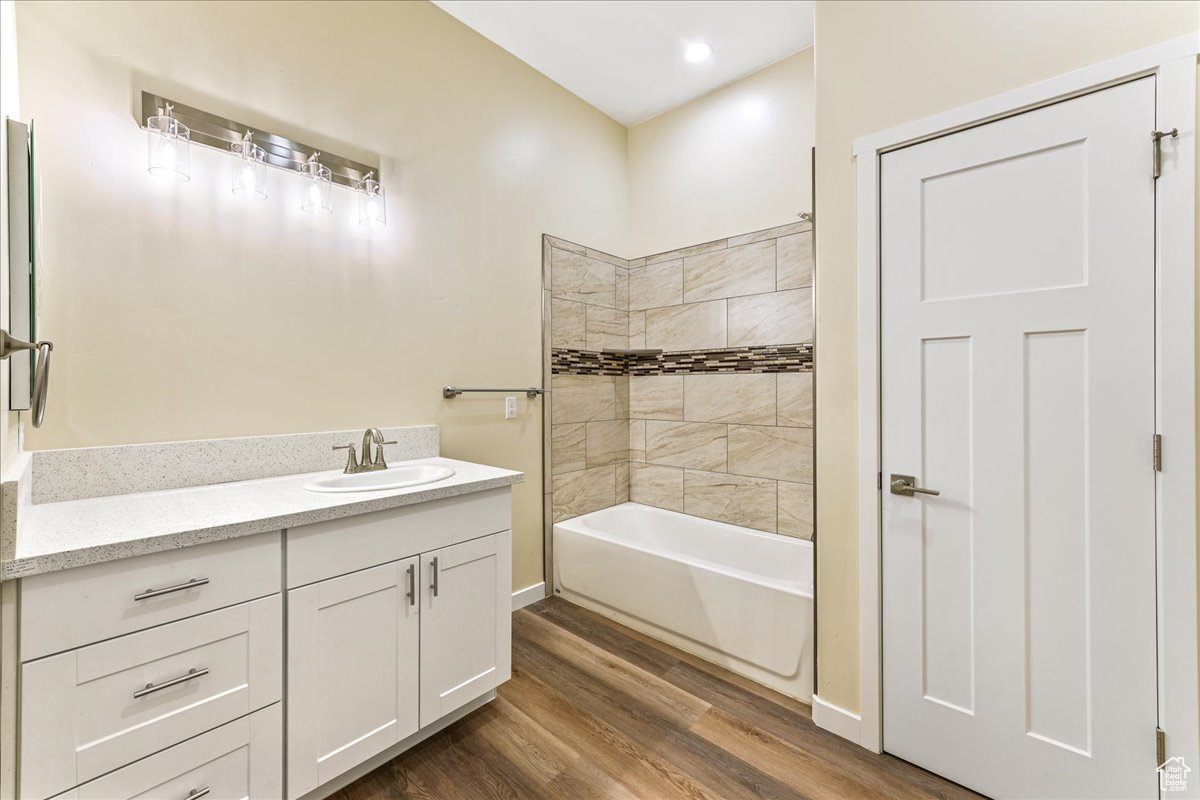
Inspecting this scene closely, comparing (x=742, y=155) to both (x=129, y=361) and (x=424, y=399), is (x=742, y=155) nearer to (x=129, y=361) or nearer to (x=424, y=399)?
(x=424, y=399)

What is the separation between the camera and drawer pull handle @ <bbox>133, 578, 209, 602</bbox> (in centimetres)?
114

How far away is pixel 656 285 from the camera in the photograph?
10.8ft

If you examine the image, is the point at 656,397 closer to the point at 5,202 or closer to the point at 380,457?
the point at 380,457

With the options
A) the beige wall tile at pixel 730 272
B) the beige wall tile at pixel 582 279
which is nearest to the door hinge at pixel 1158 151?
the beige wall tile at pixel 730 272

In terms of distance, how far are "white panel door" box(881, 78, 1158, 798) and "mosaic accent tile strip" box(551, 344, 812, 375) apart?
3.43ft

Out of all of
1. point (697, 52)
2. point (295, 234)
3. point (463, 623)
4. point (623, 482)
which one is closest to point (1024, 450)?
point (463, 623)

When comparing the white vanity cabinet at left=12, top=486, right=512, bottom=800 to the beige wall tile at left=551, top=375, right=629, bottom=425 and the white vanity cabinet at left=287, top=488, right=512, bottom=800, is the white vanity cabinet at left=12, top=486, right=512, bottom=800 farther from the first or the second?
the beige wall tile at left=551, top=375, right=629, bottom=425

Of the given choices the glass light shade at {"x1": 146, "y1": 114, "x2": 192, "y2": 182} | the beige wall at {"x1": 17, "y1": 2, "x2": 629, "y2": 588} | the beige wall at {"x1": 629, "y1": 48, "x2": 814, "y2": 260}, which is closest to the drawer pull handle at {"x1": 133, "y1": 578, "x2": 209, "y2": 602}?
the beige wall at {"x1": 17, "y1": 2, "x2": 629, "y2": 588}

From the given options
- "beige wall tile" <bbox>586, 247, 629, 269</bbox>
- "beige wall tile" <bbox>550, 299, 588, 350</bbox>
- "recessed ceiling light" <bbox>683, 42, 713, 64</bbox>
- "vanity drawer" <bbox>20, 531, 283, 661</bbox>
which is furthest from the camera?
"beige wall tile" <bbox>586, 247, 629, 269</bbox>

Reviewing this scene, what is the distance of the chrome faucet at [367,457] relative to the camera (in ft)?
6.32

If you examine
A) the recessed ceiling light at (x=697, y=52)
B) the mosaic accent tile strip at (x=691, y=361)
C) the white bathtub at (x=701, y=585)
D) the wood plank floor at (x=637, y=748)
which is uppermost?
the recessed ceiling light at (x=697, y=52)

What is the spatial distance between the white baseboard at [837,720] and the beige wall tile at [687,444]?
1.34 meters

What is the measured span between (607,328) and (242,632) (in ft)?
8.01

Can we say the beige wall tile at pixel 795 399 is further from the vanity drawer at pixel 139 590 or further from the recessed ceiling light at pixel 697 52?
the vanity drawer at pixel 139 590
